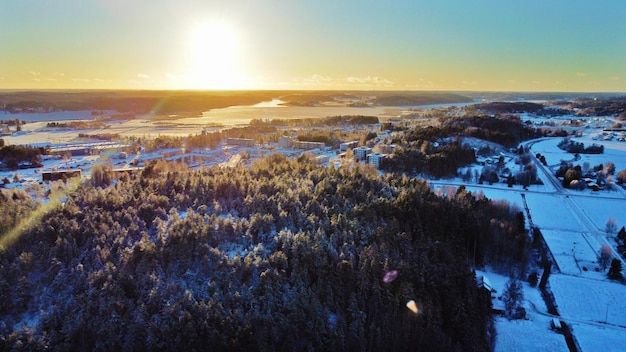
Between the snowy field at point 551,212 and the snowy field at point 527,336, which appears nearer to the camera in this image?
the snowy field at point 527,336

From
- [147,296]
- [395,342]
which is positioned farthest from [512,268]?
[147,296]

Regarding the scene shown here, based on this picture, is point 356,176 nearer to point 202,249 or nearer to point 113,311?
point 202,249

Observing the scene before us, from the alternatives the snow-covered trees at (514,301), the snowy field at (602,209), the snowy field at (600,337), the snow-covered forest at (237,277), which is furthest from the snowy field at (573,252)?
the snowy field at (600,337)

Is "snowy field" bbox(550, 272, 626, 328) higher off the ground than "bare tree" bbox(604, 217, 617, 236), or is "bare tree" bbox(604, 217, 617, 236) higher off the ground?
"bare tree" bbox(604, 217, 617, 236)

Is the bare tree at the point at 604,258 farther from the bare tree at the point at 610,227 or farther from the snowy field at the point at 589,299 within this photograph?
the bare tree at the point at 610,227

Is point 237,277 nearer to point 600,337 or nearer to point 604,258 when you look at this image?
point 600,337

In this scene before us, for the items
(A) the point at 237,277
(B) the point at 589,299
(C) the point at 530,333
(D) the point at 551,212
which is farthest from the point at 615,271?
(A) the point at 237,277

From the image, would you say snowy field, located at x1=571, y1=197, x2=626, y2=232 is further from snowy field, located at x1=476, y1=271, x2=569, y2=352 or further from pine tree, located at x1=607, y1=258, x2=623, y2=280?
snowy field, located at x1=476, y1=271, x2=569, y2=352

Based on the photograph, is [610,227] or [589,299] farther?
[610,227]

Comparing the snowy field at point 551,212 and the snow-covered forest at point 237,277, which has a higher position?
the snow-covered forest at point 237,277

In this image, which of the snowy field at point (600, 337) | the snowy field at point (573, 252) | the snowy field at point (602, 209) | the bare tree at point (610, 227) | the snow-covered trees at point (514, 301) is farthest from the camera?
the snowy field at point (602, 209)

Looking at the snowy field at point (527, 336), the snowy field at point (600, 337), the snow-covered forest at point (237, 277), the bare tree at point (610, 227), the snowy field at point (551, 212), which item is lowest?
the snowy field at point (600, 337)

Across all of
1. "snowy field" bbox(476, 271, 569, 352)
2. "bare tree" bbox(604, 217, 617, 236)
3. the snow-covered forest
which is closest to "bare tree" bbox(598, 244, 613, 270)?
the snow-covered forest
